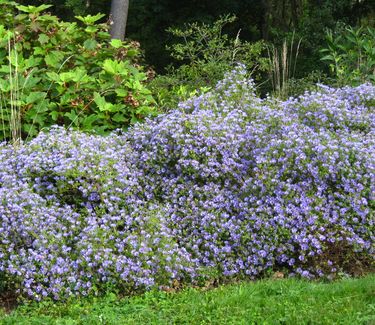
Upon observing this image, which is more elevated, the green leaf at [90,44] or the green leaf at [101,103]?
the green leaf at [90,44]

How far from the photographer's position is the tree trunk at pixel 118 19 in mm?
11578

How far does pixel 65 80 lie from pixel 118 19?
5.00m

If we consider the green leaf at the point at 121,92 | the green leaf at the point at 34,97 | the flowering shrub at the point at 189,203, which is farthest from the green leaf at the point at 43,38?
the flowering shrub at the point at 189,203

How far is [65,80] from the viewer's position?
695 centimetres

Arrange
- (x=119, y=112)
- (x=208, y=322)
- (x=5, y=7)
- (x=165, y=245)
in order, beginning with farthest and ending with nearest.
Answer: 1. (x=5, y=7)
2. (x=119, y=112)
3. (x=165, y=245)
4. (x=208, y=322)

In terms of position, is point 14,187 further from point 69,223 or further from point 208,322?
point 208,322

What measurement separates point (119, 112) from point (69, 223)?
215cm

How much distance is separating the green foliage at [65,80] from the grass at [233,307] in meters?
2.65

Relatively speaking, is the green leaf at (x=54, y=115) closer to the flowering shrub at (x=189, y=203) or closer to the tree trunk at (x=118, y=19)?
the flowering shrub at (x=189, y=203)

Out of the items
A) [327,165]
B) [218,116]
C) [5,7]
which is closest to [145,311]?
[327,165]

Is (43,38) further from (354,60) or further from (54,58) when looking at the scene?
(354,60)

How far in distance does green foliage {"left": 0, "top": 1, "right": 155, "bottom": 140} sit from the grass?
265 cm

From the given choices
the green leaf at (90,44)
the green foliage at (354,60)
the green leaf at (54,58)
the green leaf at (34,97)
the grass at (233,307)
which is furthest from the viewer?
the green foliage at (354,60)

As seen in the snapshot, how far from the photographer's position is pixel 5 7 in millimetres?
8273
